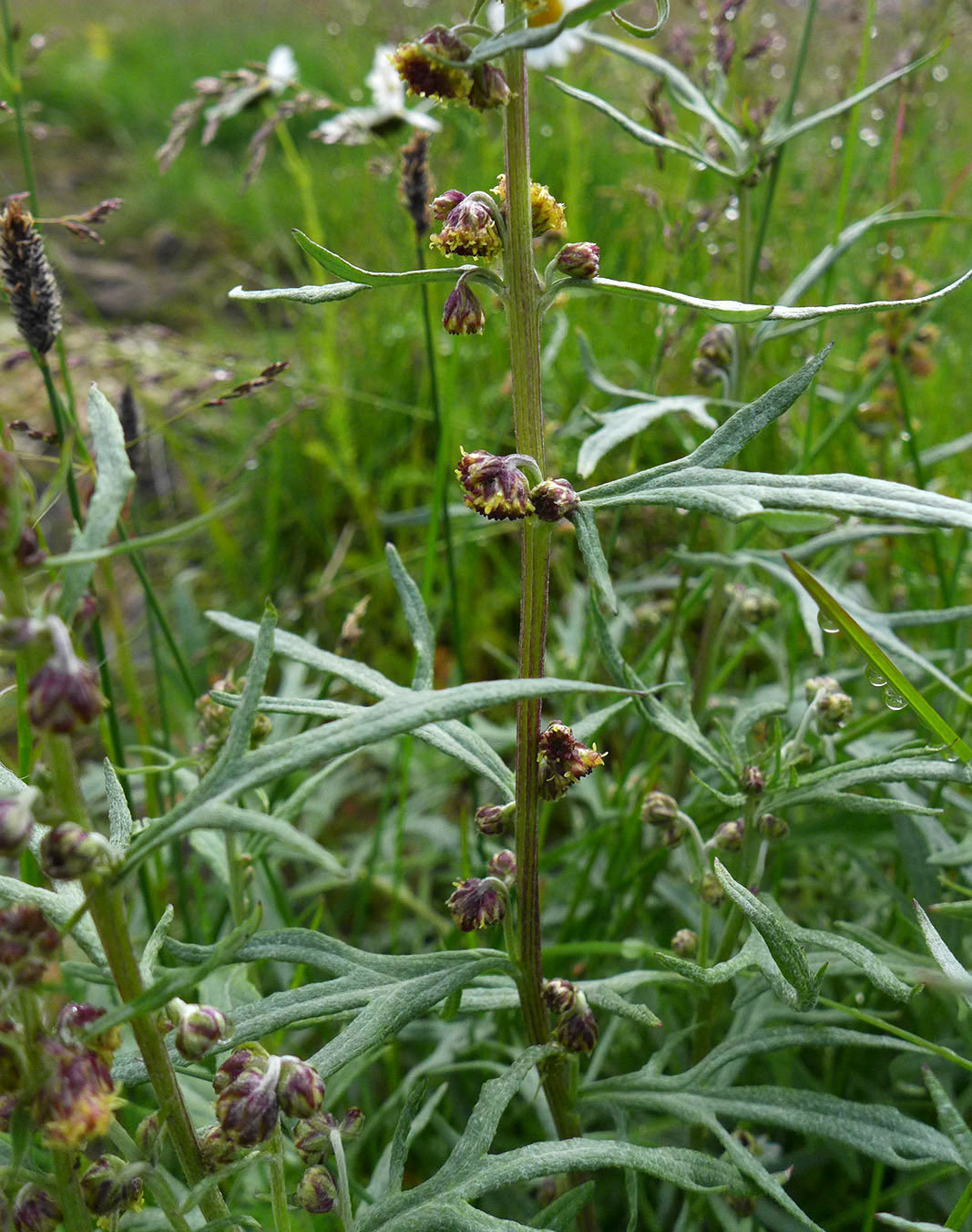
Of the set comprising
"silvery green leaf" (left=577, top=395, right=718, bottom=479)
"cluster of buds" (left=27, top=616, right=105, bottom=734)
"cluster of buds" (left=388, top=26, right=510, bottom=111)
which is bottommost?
"silvery green leaf" (left=577, top=395, right=718, bottom=479)

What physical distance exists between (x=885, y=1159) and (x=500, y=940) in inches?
29.9

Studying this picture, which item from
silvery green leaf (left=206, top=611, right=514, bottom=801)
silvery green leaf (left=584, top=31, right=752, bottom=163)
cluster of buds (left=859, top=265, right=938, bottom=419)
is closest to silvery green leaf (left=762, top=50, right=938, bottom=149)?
silvery green leaf (left=584, top=31, right=752, bottom=163)

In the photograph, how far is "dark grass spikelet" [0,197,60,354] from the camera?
1271 mm

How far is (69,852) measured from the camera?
74 centimetres

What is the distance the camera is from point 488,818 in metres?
1.16

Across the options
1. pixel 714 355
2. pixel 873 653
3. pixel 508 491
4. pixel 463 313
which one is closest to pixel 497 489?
pixel 508 491

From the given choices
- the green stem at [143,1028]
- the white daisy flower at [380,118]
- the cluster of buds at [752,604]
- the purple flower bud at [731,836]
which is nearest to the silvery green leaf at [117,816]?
the green stem at [143,1028]

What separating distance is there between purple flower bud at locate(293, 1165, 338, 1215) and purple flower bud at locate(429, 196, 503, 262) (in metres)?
0.87

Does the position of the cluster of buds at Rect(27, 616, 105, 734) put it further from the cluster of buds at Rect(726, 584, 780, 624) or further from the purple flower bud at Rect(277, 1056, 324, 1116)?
the cluster of buds at Rect(726, 584, 780, 624)

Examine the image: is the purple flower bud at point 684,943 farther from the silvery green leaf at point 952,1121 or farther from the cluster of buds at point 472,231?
the cluster of buds at point 472,231

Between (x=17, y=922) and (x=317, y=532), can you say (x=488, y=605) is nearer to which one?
(x=317, y=532)

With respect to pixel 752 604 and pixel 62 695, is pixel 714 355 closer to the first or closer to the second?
pixel 752 604

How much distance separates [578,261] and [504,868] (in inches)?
25.4

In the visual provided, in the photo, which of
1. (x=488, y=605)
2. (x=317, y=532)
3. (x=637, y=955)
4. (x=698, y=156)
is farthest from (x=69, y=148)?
(x=637, y=955)
